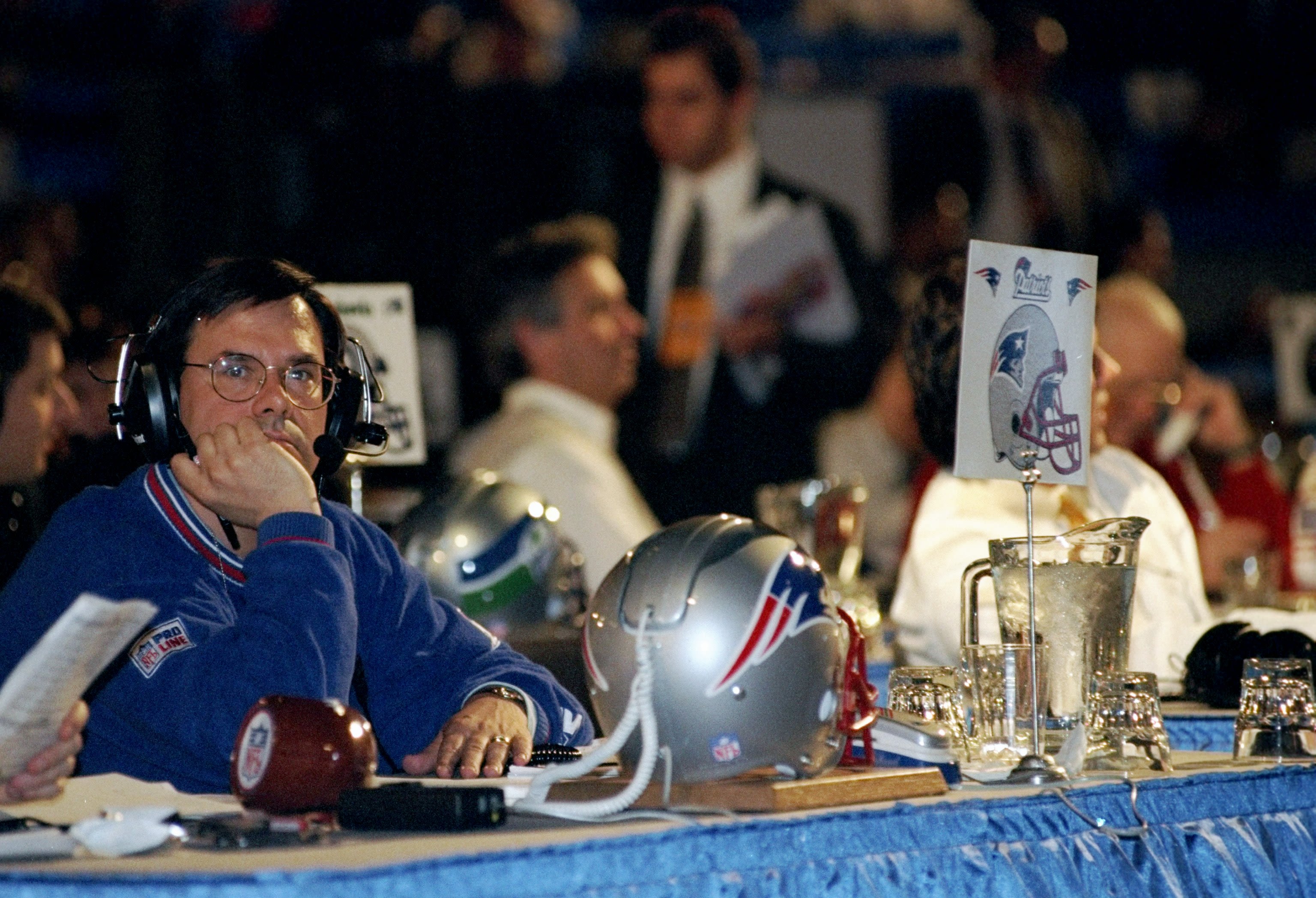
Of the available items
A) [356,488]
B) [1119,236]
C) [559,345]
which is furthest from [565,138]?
[356,488]

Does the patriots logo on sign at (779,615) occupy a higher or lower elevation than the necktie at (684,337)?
lower

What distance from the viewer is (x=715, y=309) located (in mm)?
4969

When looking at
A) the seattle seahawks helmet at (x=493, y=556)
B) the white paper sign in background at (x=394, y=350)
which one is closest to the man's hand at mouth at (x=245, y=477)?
the white paper sign in background at (x=394, y=350)

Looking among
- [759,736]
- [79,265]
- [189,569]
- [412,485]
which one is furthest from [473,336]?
[759,736]

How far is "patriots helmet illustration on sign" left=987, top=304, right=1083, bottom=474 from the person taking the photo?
2062 mm

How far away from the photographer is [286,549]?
179 centimetres

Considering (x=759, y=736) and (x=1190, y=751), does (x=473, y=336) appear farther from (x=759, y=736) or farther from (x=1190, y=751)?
(x=759, y=736)

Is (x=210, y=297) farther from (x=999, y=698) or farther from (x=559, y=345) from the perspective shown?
(x=559, y=345)

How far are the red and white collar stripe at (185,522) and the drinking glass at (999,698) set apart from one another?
831 millimetres

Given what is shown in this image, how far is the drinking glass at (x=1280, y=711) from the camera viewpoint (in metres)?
2.00

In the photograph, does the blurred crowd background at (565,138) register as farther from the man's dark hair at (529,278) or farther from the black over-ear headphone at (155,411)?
the black over-ear headphone at (155,411)

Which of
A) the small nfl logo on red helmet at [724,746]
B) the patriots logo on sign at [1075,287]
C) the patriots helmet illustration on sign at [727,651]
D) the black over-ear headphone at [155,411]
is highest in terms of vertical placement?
the patriots logo on sign at [1075,287]

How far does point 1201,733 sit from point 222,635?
4.29ft

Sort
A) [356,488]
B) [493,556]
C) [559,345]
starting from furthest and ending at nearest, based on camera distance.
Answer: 1. [559,345]
2. [493,556]
3. [356,488]
